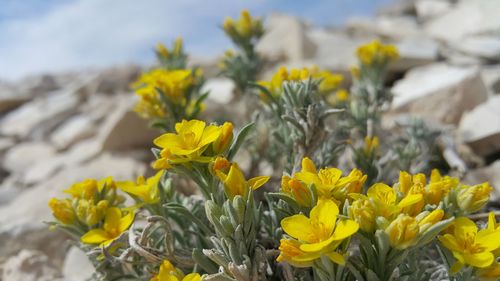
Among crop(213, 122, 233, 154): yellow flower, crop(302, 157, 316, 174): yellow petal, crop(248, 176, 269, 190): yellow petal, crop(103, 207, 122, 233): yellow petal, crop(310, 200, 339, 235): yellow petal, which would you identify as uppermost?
crop(213, 122, 233, 154): yellow flower

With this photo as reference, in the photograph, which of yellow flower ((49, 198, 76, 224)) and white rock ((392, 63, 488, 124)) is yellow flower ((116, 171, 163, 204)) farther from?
white rock ((392, 63, 488, 124))

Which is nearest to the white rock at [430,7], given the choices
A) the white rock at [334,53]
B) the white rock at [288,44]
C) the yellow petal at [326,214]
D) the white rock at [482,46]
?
the white rock at [334,53]

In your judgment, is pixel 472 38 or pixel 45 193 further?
pixel 472 38

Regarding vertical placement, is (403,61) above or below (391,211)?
below

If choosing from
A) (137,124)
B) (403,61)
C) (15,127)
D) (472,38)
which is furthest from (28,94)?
(472,38)

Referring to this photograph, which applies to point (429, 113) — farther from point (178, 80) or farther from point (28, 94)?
point (28, 94)

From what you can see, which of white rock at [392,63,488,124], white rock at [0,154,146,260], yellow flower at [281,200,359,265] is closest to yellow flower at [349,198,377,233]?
yellow flower at [281,200,359,265]

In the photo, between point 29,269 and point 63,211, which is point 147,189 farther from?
point 29,269

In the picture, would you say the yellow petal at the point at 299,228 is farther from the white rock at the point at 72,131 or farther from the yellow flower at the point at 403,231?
the white rock at the point at 72,131
